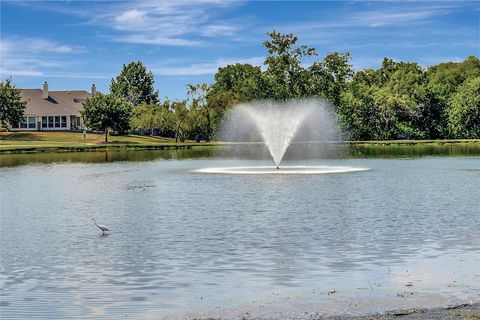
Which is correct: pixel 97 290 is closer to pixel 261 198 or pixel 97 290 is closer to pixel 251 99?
pixel 261 198

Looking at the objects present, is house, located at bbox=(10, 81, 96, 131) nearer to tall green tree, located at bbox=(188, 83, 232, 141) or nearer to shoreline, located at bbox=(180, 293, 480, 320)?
tall green tree, located at bbox=(188, 83, 232, 141)

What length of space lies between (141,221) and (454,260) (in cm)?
1489

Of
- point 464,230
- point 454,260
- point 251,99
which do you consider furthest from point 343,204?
point 251,99

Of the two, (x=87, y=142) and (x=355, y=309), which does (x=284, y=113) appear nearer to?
(x=87, y=142)

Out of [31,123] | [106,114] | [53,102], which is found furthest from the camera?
[53,102]

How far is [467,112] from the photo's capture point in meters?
162

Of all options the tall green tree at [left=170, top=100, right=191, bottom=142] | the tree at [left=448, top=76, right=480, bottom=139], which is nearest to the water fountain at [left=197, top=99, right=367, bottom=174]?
the tall green tree at [left=170, top=100, right=191, bottom=142]

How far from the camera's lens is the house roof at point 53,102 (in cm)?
17912

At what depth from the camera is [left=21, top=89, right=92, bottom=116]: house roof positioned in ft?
588

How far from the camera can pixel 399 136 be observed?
175 m

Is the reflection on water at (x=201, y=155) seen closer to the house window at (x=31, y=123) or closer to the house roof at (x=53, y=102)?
the house roof at (x=53, y=102)

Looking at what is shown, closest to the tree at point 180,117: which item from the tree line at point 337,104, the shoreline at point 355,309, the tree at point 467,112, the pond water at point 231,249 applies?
the tree line at point 337,104

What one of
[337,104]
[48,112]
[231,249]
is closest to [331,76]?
[337,104]

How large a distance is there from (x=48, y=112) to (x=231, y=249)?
160 meters
